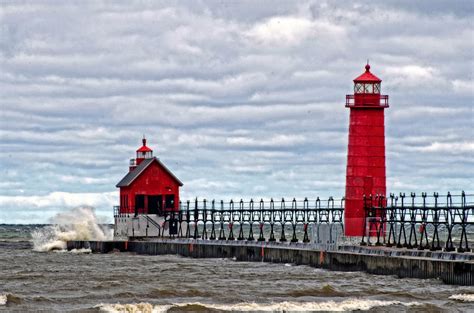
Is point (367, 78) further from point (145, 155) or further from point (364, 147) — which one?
point (145, 155)

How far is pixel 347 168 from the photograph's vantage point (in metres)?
56.5

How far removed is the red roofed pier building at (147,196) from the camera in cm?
8069

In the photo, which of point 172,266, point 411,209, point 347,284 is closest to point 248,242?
point 172,266

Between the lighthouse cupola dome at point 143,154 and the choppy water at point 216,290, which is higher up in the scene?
the lighthouse cupola dome at point 143,154

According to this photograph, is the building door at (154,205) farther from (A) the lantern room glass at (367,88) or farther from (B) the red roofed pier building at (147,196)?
(A) the lantern room glass at (367,88)

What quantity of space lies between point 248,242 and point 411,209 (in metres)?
18.4

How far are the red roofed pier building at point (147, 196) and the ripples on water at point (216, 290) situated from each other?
21479 mm

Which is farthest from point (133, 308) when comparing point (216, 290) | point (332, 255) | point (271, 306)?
point (332, 255)

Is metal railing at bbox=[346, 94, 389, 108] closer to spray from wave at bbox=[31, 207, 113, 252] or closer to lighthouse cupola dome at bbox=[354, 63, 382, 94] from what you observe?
lighthouse cupola dome at bbox=[354, 63, 382, 94]

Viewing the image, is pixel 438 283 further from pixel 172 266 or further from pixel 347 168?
pixel 172 266

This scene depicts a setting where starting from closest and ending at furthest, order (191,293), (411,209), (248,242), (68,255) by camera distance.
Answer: (191,293)
(411,209)
(248,242)
(68,255)

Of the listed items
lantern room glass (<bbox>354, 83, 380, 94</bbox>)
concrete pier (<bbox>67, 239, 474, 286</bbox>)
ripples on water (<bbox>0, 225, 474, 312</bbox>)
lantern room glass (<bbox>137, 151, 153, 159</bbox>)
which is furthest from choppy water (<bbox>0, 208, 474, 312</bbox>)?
lantern room glass (<bbox>137, 151, 153, 159</bbox>)

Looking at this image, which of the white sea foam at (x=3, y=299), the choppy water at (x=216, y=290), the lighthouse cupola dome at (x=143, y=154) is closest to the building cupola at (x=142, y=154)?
the lighthouse cupola dome at (x=143, y=154)

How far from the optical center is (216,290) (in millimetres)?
43000
